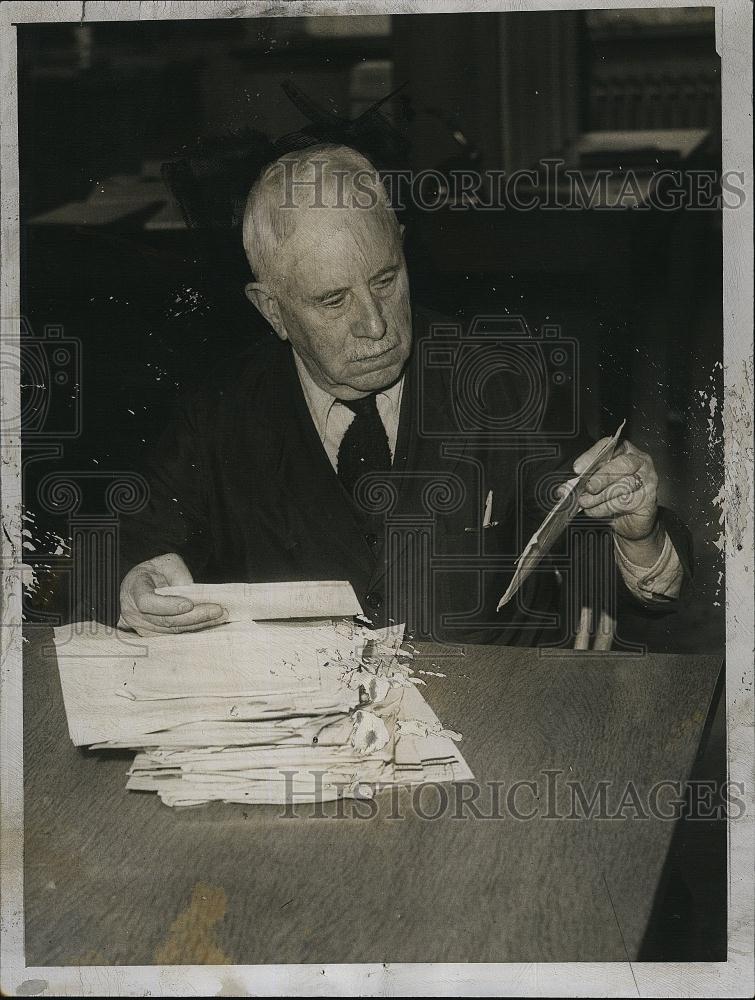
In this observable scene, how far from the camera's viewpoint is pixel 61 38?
51.6 inches

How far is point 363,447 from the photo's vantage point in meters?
1.30

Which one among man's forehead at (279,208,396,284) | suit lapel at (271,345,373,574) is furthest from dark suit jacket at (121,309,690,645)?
man's forehead at (279,208,396,284)

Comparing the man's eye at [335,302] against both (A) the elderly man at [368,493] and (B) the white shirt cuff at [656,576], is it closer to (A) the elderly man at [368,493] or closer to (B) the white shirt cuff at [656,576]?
(A) the elderly man at [368,493]

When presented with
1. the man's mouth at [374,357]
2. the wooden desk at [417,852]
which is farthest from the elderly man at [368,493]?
the wooden desk at [417,852]

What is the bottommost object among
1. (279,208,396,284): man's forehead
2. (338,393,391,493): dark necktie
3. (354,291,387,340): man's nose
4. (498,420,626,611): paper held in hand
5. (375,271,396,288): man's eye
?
(498,420,626,611): paper held in hand

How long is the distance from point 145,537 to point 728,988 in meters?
1.08

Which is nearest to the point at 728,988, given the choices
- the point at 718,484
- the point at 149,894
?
the point at 718,484

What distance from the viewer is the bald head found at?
49.8 inches

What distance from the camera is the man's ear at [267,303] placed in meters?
1.28

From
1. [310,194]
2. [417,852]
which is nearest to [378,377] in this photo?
[310,194]

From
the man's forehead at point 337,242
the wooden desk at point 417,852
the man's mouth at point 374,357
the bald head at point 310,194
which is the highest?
the bald head at point 310,194

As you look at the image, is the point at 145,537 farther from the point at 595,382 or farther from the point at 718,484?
the point at 718,484

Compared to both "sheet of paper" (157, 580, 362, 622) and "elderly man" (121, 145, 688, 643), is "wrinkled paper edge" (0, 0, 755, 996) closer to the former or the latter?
"elderly man" (121, 145, 688, 643)

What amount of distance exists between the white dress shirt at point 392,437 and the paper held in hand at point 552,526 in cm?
9
